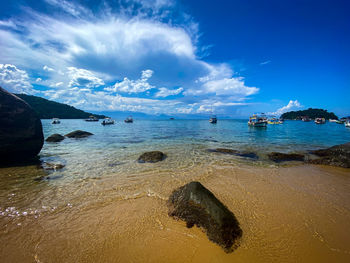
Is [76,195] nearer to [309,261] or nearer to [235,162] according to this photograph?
[309,261]

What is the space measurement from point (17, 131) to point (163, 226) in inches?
580

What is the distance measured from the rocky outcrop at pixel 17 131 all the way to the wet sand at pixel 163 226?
7.44 meters

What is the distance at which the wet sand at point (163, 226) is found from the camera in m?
3.78

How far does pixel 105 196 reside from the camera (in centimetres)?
672

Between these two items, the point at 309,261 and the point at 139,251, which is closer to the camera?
the point at 309,261

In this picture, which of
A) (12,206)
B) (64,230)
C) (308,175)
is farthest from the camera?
(308,175)

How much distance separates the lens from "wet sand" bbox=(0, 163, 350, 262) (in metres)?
3.78

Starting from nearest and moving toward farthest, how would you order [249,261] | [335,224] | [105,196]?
[249,261], [335,224], [105,196]

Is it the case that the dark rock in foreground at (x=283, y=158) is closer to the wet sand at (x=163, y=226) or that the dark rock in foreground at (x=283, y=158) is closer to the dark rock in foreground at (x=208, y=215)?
the wet sand at (x=163, y=226)

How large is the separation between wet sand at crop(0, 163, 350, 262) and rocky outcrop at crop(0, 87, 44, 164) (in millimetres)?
7441

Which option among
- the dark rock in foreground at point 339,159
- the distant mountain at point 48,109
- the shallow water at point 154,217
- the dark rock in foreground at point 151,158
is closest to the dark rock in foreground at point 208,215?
the shallow water at point 154,217

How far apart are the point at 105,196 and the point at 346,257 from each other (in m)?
8.59

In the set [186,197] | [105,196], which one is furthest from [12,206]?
[186,197]

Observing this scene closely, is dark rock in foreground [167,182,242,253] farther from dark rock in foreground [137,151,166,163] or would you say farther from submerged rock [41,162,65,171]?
submerged rock [41,162,65,171]
